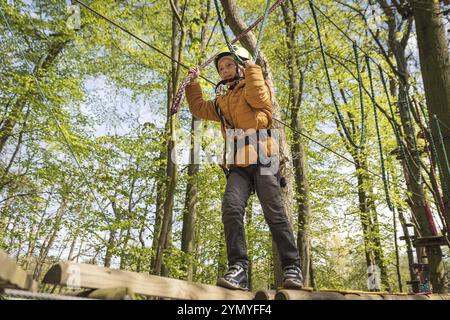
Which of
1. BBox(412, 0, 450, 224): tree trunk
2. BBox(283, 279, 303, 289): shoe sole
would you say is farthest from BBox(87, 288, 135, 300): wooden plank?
BBox(412, 0, 450, 224): tree trunk

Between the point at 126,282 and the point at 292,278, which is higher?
the point at 292,278

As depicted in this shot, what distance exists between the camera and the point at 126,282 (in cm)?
154

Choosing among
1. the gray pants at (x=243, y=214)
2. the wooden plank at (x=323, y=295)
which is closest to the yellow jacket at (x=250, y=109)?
the gray pants at (x=243, y=214)

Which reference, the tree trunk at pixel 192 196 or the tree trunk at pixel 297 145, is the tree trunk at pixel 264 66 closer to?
the tree trunk at pixel 297 145

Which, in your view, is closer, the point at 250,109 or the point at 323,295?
the point at 323,295

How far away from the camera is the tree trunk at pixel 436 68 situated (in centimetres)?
458

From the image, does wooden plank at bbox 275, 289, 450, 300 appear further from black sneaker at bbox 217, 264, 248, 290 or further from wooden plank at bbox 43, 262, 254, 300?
black sneaker at bbox 217, 264, 248, 290

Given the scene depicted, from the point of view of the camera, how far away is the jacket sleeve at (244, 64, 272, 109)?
2719 millimetres

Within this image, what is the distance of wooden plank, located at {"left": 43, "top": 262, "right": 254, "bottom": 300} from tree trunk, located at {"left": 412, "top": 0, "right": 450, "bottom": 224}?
3828 millimetres

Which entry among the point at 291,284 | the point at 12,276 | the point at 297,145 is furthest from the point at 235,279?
the point at 297,145

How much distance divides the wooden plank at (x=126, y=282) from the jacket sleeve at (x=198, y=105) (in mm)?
1782

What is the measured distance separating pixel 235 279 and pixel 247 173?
0.86 m

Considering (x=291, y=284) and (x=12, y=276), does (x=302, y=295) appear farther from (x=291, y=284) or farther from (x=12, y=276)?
(x=12, y=276)
